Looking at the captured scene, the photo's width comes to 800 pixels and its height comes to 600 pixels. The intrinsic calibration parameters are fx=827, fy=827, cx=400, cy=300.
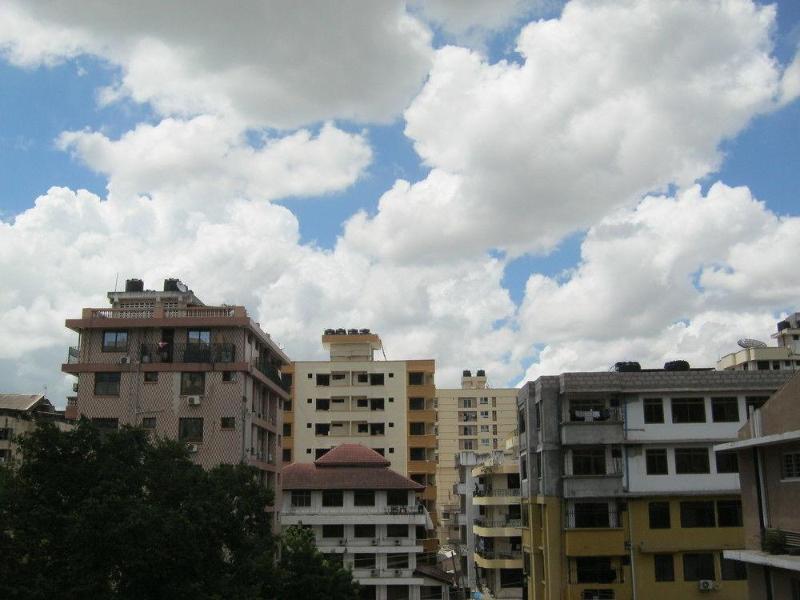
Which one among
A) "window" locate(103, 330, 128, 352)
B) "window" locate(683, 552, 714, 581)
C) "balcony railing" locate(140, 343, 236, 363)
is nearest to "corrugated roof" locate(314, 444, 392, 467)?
"balcony railing" locate(140, 343, 236, 363)

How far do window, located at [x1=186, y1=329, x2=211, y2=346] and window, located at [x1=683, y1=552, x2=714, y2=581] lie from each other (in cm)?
2710

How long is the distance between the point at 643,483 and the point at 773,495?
60.3 ft

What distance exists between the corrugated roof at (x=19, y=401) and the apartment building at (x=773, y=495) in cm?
4254

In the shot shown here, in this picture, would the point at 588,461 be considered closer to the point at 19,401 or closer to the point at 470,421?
the point at 19,401

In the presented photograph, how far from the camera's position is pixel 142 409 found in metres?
43.2

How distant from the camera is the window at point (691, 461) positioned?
4253cm

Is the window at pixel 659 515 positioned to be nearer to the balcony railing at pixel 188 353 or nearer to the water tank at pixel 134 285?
the balcony railing at pixel 188 353

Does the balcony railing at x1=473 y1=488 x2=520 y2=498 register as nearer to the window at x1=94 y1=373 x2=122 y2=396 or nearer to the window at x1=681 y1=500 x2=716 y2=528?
the window at x1=681 y1=500 x2=716 y2=528

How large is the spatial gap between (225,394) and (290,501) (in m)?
13.5

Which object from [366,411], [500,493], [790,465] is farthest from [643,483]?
[366,411]

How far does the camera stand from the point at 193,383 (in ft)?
143

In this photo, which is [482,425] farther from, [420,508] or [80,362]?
[80,362]

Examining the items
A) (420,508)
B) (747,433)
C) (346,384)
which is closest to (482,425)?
(346,384)

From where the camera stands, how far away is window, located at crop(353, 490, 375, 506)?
53453 mm
